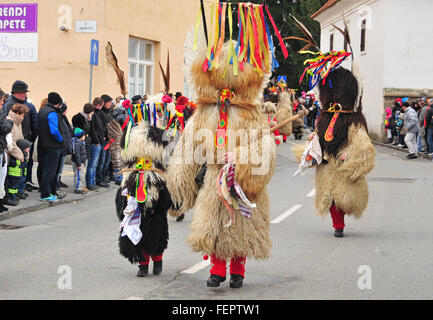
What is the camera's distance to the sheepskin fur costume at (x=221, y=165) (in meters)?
5.87

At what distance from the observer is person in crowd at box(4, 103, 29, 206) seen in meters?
11.0

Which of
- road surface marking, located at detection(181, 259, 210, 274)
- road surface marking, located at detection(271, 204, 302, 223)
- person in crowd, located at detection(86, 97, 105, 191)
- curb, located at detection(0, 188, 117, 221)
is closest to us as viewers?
road surface marking, located at detection(181, 259, 210, 274)

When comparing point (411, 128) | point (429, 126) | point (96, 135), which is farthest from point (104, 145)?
point (411, 128)

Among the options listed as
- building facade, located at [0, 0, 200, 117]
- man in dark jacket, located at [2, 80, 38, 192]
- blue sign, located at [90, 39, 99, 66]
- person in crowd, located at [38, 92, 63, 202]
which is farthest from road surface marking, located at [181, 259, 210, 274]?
building facade, located at [0, 0, 200, 117]

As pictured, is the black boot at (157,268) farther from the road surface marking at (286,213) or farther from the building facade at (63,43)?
the building facade at (63,43)

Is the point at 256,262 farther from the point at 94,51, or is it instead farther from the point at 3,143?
the point at 94,51

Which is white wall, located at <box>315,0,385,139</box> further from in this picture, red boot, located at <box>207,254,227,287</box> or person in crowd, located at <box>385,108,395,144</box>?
red boot, located at <box>207,254,227,287</box>

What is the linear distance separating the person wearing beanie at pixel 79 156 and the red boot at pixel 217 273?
280 inches

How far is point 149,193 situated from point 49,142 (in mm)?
5927

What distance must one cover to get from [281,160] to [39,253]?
14427 mm

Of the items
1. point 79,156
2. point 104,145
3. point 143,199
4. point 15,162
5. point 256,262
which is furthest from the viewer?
point 104,145

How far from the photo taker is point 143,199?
6371 millimetres

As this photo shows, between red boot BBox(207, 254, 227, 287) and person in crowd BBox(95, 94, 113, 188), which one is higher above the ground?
person in crowd BBox(95, 94, 113, 188)

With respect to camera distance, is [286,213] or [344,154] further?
[286,213]
